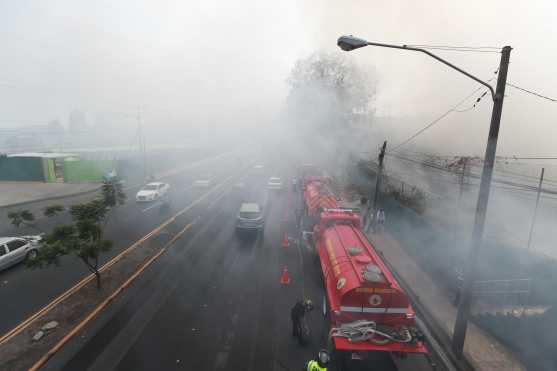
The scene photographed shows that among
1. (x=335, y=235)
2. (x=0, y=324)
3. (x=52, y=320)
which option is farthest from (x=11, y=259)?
(x=335, y=235)

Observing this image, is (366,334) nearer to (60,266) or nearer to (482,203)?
(482,203)

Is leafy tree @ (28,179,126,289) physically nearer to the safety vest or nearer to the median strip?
the median strip

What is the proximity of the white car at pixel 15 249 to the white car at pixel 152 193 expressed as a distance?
9307 mm

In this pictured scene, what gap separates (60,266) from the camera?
1163 cm

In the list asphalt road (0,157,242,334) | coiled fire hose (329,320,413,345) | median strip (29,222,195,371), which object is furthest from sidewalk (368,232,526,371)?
asphalt road (0,157,242,334)

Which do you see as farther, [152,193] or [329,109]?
[329,109]

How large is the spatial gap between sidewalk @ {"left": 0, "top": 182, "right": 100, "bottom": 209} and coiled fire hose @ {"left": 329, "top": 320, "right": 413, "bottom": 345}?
78.9ft

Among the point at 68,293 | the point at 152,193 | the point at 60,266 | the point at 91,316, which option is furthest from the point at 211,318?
the point at 152,193

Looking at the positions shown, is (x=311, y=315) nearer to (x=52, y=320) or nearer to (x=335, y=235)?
(x=335, y=235)

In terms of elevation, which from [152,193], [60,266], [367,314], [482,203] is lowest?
[60,266]

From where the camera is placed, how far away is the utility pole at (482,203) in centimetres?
649

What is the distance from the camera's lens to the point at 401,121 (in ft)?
225

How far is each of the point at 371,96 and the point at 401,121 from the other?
2830cm

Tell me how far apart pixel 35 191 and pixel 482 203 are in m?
30.7
